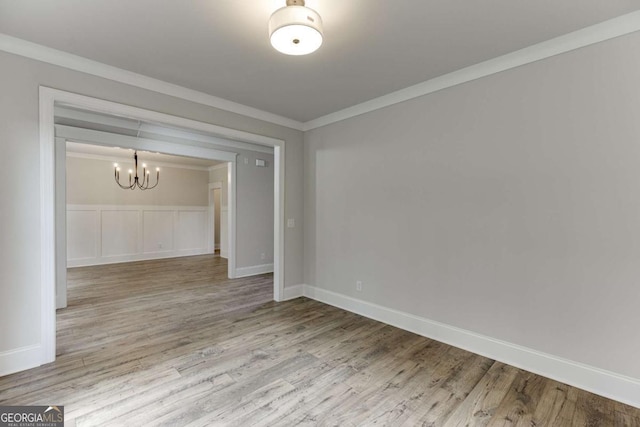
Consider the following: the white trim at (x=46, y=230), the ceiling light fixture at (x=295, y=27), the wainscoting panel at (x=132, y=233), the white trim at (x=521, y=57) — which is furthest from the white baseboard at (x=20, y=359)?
the wainscoting panel at (x=132, y=233)

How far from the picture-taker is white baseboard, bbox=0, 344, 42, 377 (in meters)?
2.27

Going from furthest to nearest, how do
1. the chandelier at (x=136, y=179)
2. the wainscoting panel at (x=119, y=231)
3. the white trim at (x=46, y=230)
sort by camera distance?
the chandelier at (x=136, y=179) < the wainscoting panel at (x=119, y=231) < the white trim at (x=46, y=230)

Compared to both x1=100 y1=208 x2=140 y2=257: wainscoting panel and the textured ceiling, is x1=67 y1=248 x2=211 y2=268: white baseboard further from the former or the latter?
the textured ceiling

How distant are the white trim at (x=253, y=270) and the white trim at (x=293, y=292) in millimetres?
1815

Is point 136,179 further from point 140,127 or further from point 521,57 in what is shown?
point 521,57

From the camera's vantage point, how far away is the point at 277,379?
226 centimetres

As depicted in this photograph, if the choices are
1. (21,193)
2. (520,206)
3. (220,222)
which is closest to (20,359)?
(21,193)

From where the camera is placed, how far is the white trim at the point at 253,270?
18.9 feet

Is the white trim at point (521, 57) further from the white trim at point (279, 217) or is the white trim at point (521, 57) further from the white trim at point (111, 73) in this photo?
the white trim at point (111, 73)

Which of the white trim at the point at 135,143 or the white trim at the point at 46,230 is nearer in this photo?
the white trim at the point at 46,230

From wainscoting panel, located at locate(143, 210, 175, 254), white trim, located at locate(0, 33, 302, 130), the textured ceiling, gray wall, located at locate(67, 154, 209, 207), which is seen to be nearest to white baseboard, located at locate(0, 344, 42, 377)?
white trim, located at locate(0, 33, 302, 130)

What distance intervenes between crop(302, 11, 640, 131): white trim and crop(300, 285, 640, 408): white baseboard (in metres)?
2.44

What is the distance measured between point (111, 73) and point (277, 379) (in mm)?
3177

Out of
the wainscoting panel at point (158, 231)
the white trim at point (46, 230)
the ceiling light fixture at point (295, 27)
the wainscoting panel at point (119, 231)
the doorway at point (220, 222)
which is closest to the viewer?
the ceiling light fixture at point (295, 27)
